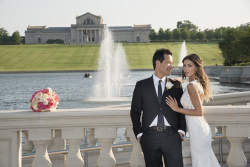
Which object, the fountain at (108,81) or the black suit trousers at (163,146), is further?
the fountain at (108,81)

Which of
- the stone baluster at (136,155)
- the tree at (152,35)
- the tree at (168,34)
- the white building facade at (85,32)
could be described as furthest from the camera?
the tree at (152,35)

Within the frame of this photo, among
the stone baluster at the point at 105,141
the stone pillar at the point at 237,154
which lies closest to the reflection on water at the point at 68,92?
the stone baluster at the point at 105,141

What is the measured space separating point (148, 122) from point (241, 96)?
9.71 ft

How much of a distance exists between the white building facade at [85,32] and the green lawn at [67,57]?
3795 cm

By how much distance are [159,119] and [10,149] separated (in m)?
1.88

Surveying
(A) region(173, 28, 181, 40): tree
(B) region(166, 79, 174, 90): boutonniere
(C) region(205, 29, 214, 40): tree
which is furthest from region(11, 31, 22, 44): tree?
(B) region(166, 79, 174, 90): boutonniere

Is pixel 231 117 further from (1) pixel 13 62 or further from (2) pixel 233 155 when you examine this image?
(1) pixel 13 62

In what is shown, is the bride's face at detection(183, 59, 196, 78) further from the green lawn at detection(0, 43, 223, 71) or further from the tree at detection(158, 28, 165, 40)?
the tree at detection(158, 28, 165, 40)

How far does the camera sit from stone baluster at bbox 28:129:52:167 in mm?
4539

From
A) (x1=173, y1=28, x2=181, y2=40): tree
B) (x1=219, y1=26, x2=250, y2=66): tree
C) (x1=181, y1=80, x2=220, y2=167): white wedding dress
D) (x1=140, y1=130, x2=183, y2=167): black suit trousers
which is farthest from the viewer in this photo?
(x1=173, y1=28, x2=181, y2=40): tree

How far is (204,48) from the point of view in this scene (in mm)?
114125

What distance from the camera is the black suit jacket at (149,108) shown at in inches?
162

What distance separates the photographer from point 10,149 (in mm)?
4578

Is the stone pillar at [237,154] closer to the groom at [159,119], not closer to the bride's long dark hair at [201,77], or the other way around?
the bride's long dark hair at [201,77]
